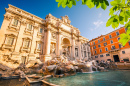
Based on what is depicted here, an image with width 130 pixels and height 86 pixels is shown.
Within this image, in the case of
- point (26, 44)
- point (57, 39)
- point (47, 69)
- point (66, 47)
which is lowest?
point (47, 69)

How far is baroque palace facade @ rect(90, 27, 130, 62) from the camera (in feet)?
58.3

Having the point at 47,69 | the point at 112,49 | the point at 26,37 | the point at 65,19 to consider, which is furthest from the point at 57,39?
the point at 112,49

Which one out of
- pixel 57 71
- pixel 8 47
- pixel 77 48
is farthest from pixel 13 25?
pixel 77 48

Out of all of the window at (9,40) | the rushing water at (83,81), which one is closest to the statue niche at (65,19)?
the window at (9,40)

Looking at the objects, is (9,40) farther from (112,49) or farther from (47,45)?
(112,49)

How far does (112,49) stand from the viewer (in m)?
20.5

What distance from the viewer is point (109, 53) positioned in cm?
2123

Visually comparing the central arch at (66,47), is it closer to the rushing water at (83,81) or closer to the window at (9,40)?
the window at (9,40)

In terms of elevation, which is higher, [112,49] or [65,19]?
[65,19]

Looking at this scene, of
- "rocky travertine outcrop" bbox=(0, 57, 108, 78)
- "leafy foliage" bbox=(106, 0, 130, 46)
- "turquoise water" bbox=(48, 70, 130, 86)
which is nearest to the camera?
"leafy foliage" bbox=(106, 0, 130, 46)

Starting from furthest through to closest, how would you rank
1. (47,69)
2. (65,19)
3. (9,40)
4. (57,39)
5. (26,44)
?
(65,19)
(57,39)
(26,44)
(9,40)
(47,69)

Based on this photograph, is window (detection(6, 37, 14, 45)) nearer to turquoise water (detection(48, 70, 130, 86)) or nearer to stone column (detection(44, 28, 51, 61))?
stone column (detection(44, 28, 51, 61))

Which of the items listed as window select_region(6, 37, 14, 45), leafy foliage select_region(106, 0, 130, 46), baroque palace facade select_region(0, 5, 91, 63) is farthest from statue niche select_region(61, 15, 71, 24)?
leafy foliage select_region(106, 0, 130, 46)

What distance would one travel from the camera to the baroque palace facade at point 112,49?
17.8 m
